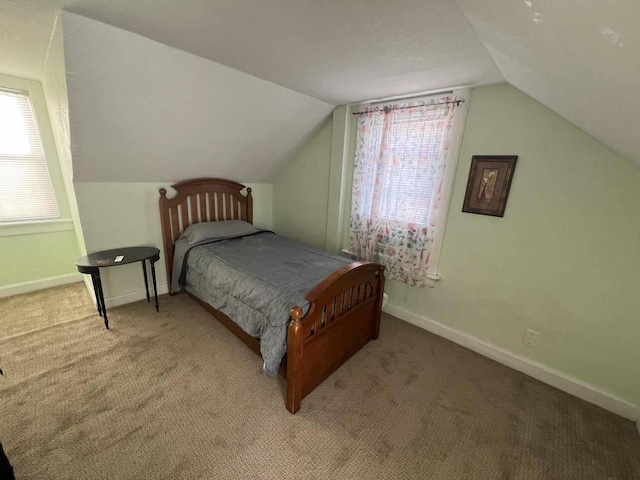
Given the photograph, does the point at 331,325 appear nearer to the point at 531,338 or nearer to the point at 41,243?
the point at 531,338

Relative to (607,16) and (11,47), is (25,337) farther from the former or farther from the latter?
(607,16)

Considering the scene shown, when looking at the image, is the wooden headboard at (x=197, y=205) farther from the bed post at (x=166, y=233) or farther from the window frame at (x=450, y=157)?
the window frame at (x=450, y=157)

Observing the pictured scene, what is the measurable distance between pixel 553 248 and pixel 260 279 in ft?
7.06

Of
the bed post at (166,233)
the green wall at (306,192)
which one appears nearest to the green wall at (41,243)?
the bed post at (166,233)

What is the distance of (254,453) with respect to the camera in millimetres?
1370

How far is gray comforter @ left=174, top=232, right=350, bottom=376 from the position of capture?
5.40ft

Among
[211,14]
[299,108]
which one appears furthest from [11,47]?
[299,108]

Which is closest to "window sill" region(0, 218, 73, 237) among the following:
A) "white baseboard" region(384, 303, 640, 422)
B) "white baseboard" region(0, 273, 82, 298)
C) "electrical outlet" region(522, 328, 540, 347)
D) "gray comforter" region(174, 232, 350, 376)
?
"white baseboard" region(0, 273, 82, 298)

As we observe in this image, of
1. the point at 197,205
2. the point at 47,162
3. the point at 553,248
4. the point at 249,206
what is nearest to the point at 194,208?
the point at 197,205

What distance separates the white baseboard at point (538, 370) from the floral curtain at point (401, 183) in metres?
0.46

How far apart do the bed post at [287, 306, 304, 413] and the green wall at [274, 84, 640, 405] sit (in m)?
1.59

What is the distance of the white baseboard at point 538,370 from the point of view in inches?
68.7

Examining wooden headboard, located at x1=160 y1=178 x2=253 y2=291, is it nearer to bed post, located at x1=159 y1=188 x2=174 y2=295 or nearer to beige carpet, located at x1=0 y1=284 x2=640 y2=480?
bed post, located at x1=159 y1=188 x2=174 y2=295

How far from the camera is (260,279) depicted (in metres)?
1.94
